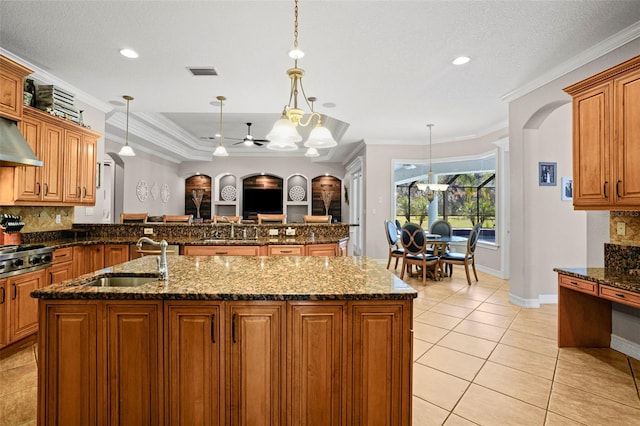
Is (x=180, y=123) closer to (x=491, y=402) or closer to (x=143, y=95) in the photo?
(x=143, y=95)

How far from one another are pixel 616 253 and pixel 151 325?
3694 millimetres

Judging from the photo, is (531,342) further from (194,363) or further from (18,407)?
(18,407)

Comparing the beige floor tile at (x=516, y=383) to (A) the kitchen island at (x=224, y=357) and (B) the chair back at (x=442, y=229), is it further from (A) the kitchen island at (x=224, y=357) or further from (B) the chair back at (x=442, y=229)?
(B) the chair back at (x=442, y=229)

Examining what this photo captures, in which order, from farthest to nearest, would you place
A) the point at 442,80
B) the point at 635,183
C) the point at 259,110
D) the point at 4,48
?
the point at 259,110
the point at 442,80
the point at 4,48
the point at 635,183

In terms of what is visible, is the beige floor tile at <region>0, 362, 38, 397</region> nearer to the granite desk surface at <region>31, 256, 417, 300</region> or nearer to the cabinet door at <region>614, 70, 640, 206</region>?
the granite desk surface at <region>31, 256, 417, 300</region>

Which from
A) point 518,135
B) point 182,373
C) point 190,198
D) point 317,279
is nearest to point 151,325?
point 182,373

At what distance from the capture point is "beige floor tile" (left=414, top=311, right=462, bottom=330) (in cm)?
352

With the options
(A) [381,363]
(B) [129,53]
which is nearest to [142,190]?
(B) [129,53]

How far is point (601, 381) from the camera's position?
2396mm

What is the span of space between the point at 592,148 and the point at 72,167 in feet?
17.4

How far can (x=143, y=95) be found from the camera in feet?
14.4

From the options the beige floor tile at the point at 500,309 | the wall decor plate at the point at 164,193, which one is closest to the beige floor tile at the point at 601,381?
the beige floor tile at the point at 500,309

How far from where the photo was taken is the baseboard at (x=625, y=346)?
2.76 m

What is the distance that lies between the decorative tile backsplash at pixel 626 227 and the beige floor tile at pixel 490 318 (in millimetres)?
1301
